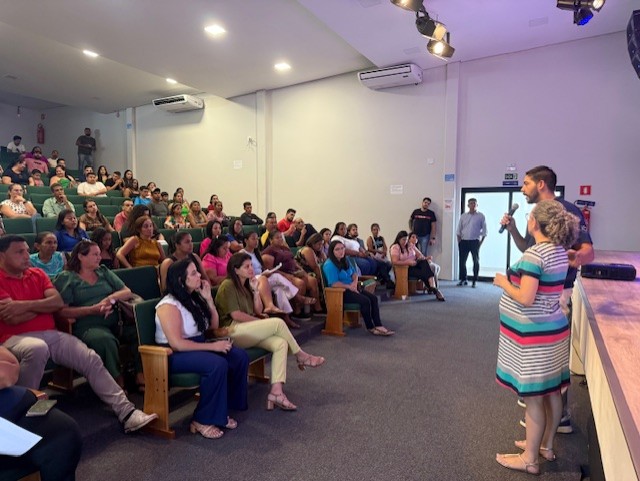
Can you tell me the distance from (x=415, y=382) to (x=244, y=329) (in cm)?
132

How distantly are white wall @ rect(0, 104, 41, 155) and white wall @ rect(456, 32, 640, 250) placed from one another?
1193cm

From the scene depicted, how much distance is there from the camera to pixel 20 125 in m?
12.2

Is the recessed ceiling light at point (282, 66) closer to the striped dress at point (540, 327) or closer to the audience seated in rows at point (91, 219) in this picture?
the audience seated in rows at point (91, 219)

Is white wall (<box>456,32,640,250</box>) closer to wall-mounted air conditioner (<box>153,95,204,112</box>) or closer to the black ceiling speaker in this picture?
the black ceiling speaker

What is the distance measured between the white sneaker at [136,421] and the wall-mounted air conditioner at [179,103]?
8.44m

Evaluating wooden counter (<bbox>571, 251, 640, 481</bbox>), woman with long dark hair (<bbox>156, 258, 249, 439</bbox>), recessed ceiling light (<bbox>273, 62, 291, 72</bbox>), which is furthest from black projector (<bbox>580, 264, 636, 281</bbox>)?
recessed ceiling light (<bbox>273, 62, 291, 72</bbox>)

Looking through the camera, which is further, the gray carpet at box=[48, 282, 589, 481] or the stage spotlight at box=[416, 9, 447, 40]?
the stage spotlight at box=[416, 9, 447, 40]

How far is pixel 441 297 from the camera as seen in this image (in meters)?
6.05

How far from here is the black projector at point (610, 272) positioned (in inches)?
96.4

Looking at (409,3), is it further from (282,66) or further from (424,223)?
(424,223)

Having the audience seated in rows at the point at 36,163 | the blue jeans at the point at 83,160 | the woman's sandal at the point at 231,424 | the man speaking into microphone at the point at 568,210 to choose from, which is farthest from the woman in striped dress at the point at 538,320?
the blue jeans at the point at 83,160

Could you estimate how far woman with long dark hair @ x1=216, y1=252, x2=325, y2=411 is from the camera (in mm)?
2762

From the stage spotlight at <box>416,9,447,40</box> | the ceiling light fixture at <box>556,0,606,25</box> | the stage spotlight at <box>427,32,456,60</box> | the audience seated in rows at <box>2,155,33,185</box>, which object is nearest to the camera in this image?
the ceiling light fixture at <box>556,0,606,25</box>

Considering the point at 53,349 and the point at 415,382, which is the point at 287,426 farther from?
the point at 53,349
